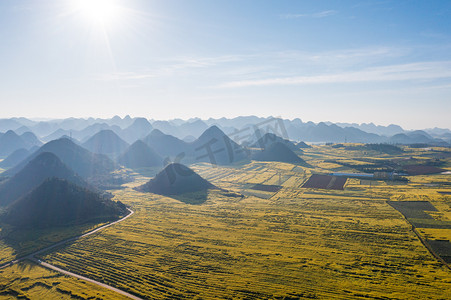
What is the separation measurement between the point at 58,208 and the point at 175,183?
45.6 metres

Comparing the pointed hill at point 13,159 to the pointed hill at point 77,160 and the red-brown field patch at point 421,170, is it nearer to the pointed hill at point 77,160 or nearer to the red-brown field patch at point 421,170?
the pointed hill at point 77,160

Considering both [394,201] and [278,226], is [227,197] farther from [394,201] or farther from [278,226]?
[394,201]

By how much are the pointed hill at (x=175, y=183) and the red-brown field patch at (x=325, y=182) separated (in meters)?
44.7

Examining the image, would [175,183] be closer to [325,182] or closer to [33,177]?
[33,177]

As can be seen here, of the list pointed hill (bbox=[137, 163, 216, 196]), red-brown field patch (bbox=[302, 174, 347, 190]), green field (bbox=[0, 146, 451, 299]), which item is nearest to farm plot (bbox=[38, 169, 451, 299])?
green field (bbox=[0, 146, 451, 299])

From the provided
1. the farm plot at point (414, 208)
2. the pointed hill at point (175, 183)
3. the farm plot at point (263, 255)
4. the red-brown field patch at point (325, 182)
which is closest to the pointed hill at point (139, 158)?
the pointed hill at point (175, 183)

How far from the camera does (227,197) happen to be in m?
104

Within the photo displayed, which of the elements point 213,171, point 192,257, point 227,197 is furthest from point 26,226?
point 213,171

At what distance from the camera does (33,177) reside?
104 meters

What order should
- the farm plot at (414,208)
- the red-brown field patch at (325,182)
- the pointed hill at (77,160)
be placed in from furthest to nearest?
the pointed hill at (77,160)
the red-brown field patch at (325,182)
the farm plot at (414,208)

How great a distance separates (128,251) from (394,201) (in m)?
84.1

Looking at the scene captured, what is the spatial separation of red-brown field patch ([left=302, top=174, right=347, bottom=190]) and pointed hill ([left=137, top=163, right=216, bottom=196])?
147 ft

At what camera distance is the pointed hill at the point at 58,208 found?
73.6 metres

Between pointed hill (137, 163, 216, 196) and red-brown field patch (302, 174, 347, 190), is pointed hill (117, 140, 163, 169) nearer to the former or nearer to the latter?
pointed hill (137, 163, 216, 196)
